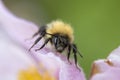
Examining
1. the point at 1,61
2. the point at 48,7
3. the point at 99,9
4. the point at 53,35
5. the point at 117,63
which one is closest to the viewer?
the point at 117,63

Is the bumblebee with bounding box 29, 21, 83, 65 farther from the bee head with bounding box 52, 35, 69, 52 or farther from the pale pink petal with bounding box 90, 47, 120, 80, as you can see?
the pale pink petal with bounding box 90, 47, 120, 80

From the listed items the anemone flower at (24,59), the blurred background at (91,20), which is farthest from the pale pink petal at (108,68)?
the blurred background at (91,20)

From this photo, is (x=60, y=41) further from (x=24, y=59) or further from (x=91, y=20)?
(x=91, y=20)

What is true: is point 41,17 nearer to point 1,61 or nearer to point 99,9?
point 99,9

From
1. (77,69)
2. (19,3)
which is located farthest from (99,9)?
(77,69)

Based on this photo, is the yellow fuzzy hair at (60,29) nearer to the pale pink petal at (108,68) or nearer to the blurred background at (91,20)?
the pale pink petal at (108,68)

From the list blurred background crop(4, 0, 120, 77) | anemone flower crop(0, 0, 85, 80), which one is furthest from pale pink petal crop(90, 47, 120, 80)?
blurred background crop(4, 0, 120, 77)

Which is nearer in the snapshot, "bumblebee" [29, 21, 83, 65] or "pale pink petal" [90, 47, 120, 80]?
"pale pink petal" [90, 47, 120, 80]
